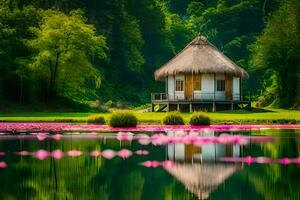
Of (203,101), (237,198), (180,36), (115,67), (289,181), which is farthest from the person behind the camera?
(180,36)

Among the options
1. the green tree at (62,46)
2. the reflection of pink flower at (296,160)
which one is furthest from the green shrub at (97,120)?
the reflection of pink flower at (296,160)

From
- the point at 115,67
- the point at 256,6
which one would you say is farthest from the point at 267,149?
the point at 256,6

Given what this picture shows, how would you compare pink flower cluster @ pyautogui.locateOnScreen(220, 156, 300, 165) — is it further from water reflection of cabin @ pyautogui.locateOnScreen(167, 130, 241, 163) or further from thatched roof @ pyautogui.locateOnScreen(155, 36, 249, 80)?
thatched roof @ pyautogui.locateOnScreen(155, 36, 249, 80)

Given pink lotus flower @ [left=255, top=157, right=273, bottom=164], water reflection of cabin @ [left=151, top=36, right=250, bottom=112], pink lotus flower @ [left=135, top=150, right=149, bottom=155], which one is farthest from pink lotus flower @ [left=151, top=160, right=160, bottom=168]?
water reflection of cabin @ [left=151, top=36, right=250, bottom=112]

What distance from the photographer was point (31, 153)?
23766 millimetres

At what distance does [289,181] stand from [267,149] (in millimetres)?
8810

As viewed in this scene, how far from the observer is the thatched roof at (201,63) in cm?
6222

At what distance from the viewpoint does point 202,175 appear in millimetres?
17672

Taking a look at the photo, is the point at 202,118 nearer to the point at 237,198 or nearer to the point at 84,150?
the point at 84,150

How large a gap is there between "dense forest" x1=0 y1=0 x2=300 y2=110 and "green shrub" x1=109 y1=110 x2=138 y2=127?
69.6 feet

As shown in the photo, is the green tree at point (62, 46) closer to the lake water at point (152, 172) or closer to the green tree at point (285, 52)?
the green tree at point (285, 52)

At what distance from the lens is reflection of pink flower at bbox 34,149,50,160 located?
2217 centimetres

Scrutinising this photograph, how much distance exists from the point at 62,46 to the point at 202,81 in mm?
11964

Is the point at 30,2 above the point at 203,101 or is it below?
above
